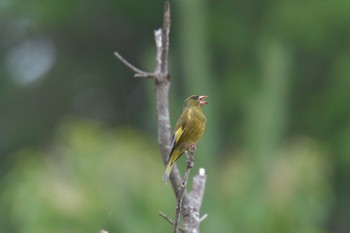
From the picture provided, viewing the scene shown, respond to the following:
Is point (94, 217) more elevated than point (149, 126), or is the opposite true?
point (149, 126)

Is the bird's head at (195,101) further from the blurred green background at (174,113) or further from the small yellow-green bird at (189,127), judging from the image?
the blurred green background at (174,113)

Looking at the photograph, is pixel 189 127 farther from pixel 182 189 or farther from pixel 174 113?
pixel 174 113

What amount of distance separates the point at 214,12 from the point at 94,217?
5.60 metres

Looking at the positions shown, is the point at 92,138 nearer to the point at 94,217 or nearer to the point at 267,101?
the point at 94,217

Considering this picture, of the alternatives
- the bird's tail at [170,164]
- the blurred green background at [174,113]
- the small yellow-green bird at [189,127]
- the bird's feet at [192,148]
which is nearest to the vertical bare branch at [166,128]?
the bird's tail at [170,164]

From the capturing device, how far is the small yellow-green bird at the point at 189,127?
3.81 meters

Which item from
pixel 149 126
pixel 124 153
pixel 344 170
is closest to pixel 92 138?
pixel 124 153

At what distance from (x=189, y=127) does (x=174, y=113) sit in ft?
12.9

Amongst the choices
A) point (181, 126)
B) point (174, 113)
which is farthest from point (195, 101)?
point (174, 113)

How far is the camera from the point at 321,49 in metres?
13.3

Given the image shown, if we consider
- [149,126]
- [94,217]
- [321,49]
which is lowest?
[94,217]

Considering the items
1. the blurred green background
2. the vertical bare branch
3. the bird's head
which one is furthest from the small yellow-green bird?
the blurred green background

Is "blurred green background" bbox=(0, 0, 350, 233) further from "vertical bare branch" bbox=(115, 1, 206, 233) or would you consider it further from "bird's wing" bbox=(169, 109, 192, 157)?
"bird's wing" bbox=(169, 109, 192, 157)

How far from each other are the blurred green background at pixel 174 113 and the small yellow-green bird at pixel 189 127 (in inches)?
146
